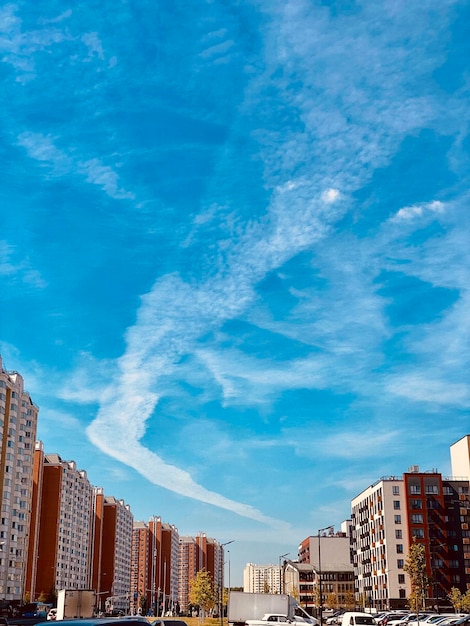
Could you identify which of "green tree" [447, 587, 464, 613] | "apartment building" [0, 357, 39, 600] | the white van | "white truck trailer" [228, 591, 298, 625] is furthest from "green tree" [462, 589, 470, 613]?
the white van

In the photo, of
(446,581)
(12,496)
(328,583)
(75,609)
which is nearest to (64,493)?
(12,496)

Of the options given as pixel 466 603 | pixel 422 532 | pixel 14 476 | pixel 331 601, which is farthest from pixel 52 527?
pixel 466 603

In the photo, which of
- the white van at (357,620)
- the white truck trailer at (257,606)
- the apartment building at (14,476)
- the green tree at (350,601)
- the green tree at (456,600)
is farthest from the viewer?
the green tree at (350,601)

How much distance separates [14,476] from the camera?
133500mm

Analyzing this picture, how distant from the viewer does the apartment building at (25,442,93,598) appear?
163m

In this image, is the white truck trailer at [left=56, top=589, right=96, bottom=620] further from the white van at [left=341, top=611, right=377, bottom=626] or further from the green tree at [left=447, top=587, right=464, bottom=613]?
the green tree at [left=447, top=587, right=464, bottom=613]

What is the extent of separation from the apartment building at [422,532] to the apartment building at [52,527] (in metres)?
67.8

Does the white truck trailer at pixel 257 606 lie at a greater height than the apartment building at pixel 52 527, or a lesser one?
lesser

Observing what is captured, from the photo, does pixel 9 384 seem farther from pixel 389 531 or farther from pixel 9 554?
pixel 389 531

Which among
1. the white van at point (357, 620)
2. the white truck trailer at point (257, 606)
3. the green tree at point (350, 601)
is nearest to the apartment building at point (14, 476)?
the green tree at point (350, 601)

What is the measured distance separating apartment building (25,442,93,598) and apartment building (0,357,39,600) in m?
21.3

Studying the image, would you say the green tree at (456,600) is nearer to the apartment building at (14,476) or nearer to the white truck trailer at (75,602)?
the apartment building at (14,476)

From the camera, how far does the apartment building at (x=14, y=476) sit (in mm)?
129500

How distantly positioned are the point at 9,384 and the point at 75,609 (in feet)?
273
